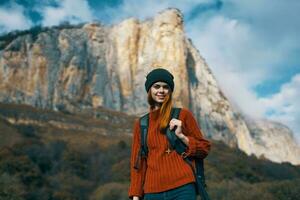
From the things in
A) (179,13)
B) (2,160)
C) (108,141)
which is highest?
(179,13)

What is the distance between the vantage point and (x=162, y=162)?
3699mm

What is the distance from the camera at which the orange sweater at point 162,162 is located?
3627mm

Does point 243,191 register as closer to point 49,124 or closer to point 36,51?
point 49,124

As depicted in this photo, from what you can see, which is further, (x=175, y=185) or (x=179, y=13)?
(x=179, y=13)

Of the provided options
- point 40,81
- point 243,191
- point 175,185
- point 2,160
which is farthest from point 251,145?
point 175,185

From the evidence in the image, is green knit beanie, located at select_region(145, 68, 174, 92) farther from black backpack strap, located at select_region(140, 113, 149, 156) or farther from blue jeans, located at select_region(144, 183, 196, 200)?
blue jeans, located at select_region(144, 183, 196, 200)

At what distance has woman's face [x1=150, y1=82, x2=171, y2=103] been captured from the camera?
12.8ft

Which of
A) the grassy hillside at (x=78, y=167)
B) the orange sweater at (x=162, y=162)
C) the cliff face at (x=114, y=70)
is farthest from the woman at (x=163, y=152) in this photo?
the cliff face at (x=114, y=70)

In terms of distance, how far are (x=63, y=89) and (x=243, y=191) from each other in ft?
239

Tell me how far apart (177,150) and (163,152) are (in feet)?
0.33

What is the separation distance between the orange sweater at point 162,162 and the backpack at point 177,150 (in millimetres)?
29

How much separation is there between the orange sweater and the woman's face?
10 centimetres

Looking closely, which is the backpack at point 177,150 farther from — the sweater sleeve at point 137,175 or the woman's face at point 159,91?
the woman's face at point 159,91

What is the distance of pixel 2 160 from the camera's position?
Result: 140ft
